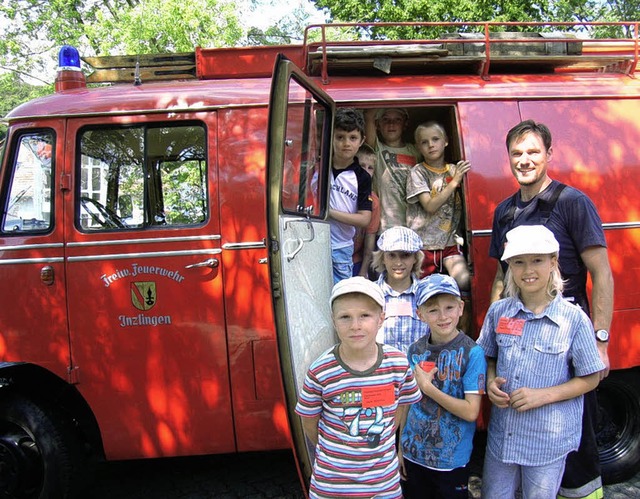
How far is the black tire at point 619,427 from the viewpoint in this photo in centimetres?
350

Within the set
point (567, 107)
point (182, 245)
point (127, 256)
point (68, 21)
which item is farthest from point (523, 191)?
point (68, 21)

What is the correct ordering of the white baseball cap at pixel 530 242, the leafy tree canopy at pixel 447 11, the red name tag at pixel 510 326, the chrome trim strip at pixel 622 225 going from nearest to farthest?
1. the white baseball cap at pixel 530 242
2. the red name tag at pixel 510 326
3. the chrome trim strip at pixel 622 225
4. the leafy tree canopy at pixel 447 11

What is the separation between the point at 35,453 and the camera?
3.28m

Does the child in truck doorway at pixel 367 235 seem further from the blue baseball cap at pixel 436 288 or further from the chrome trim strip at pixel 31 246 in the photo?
the chrome trim strip at pixel 31 246

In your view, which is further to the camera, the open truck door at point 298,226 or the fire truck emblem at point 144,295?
the fire truck emblem at point 144,295

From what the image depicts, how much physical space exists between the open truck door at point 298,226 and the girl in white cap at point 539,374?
0.93 m

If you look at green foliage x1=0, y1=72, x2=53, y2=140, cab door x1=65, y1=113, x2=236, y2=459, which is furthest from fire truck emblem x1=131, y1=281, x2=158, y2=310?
green foliage x1=0, y1=72, x2=53, y2=140

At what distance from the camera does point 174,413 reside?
3.25m

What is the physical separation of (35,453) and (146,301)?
1204 mm

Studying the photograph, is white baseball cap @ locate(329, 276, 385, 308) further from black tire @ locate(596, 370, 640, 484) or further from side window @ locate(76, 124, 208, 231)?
black tire @ locate(596, 370, 640, 484)

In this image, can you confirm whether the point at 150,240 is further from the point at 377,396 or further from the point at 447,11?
the point at 447,11

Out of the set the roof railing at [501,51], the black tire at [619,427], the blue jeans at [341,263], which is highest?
the roof railing at [501,51]

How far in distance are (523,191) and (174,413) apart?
2.45 m

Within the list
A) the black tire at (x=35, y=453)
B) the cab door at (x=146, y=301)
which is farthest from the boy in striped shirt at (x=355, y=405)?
the black tire at (x=35, y=453)
